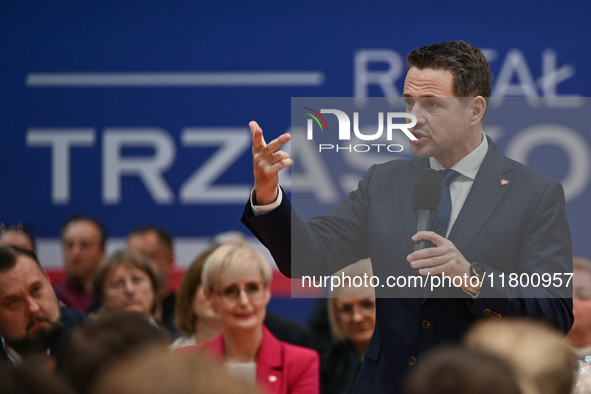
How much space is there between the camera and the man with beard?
283cm

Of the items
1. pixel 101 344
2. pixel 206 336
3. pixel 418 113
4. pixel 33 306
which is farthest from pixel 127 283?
pixel 418 113

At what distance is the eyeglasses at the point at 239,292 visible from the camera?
9.89 feet

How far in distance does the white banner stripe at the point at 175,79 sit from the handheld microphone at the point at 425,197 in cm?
342

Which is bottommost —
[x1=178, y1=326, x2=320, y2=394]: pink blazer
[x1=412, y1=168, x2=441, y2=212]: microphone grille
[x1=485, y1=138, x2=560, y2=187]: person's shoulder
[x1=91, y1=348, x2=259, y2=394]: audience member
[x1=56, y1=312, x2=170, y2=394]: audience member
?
[x1=178, y1=326, x2=320, y2=394]: pink blazer

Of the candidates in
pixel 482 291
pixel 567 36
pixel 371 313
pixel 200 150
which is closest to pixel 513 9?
pixel 567 36

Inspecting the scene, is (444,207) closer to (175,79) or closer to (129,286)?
(129,286)

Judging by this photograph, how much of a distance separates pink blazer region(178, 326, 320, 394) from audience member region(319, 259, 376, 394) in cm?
15

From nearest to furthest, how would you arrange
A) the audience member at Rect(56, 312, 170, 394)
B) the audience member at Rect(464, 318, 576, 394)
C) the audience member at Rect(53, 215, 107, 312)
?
the audience member at Rect(464, 318, 576, 394), the audience member at Rect(56, 312, 170, 394), the audience member at Rect(53, 215, 107, 312)

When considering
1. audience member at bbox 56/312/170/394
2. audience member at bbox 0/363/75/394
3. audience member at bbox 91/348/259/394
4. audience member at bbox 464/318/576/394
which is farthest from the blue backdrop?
audience member at bbox 91/348/259/394

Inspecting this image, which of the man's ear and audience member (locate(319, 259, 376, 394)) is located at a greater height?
the man's ear

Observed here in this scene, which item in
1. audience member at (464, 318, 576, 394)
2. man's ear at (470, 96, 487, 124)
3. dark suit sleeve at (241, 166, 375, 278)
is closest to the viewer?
audience member at (464, 318, 576, 394)

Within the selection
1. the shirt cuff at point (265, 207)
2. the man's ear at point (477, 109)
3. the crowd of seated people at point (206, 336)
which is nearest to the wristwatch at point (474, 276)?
the crowd of seated people at point (206, 336)

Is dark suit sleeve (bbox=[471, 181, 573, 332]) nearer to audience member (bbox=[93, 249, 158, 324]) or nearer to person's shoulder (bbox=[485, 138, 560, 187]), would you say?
person's shoulder (bbox=[485, 138, 560, 187])

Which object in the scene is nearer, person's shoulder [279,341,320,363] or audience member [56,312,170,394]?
A: audience member [56,312,170,394]
